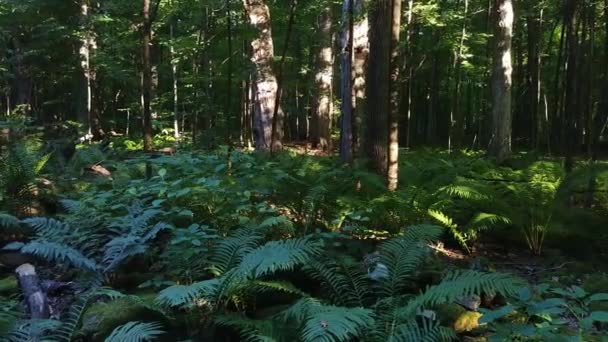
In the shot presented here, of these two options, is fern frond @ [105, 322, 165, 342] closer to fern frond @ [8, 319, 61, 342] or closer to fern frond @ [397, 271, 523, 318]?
fern frond @ [8, 319, 61, 342]

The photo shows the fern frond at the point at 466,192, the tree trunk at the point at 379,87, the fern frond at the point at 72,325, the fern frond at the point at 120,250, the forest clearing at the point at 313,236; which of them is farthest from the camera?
the tree trunk at the point at 379,87

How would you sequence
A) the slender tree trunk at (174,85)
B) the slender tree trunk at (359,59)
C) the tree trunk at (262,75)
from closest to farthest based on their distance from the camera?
the slender tree trunk at (359,59) → the tree trunk at (262,75) → the slender tree trunk at (174,85)

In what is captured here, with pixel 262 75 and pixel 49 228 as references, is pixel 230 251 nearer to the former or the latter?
pixel 49 228

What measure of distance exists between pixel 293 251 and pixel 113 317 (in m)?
1.35

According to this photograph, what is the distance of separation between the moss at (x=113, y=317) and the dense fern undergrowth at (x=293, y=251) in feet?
0.04

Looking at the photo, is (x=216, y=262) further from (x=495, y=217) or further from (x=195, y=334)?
(x=495, y=217)

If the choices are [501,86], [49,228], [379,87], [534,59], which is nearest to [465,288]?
[49,228]

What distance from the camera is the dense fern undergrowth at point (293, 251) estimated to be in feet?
9.95

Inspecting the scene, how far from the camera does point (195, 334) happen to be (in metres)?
3.39

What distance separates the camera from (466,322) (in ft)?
11.2

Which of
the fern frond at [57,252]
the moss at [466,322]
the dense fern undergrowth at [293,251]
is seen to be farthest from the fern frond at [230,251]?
the moss at [466,322]

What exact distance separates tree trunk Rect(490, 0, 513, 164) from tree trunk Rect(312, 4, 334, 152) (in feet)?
19.6

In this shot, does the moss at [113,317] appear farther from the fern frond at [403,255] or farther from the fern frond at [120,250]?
the fern frond at [403,255]

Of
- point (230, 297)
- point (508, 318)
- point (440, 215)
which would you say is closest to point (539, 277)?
point (440, 215)
